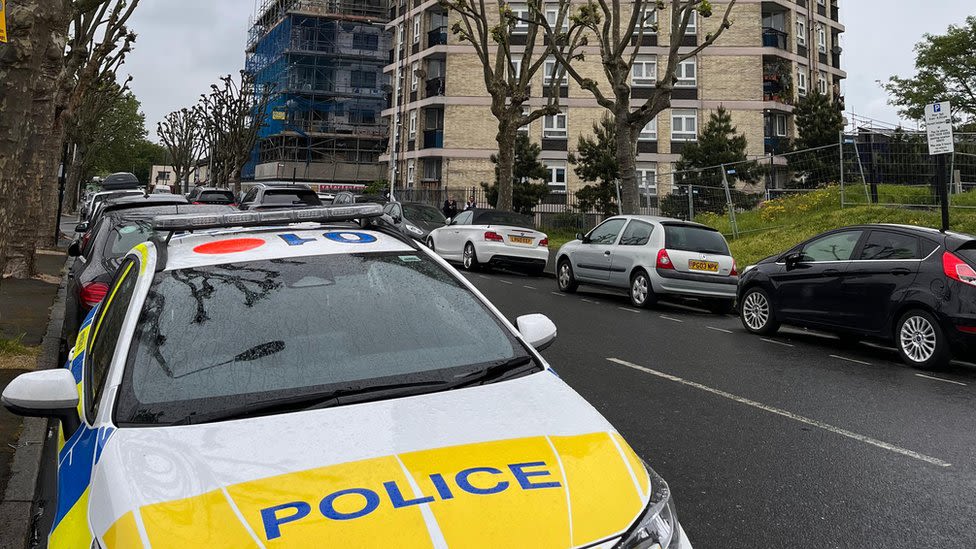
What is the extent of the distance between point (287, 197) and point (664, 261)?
9261mm

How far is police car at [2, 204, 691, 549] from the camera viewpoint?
6.60 ft

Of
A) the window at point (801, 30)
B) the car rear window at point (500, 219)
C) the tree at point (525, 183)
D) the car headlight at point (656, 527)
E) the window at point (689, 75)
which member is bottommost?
the car headlight at point (656, 527)

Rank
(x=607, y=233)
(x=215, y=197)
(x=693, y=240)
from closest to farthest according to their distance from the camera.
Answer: (x=693, y=240) → (x=607, y=233) → (x=215, y=197)

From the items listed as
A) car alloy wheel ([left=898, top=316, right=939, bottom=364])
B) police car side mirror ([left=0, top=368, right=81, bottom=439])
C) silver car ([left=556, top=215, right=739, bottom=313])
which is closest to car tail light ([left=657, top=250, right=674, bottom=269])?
silver car ([left=556, top=215, right=739, bottom=313])

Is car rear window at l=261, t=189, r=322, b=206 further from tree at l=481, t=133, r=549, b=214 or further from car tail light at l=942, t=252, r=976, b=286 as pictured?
tree at l=481, t=133, r=549, b=214

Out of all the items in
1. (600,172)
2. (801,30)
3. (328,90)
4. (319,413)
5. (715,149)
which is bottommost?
(319,413)

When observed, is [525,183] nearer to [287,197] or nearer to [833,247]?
[287,197]

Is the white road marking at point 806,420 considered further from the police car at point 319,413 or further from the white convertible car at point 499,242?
the white convertible car at point 499,242

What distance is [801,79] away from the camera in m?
46.3

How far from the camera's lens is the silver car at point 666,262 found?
13781mm

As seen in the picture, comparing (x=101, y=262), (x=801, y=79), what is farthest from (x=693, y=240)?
(x=801, y=79)

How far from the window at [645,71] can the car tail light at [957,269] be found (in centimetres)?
3754

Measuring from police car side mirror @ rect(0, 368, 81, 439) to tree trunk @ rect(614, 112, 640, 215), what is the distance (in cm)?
1900

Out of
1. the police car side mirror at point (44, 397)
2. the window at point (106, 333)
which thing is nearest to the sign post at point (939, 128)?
the window at point (106, 333)
